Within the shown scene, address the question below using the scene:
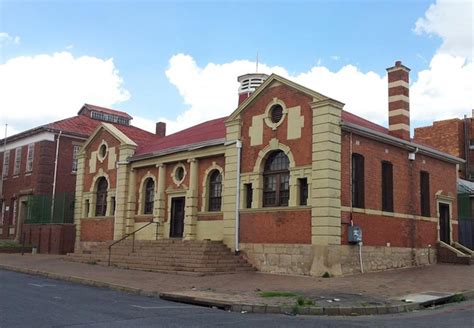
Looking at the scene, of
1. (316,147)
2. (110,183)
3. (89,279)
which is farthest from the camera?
(110,183)

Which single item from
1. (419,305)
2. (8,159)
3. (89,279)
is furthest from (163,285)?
(8,159)

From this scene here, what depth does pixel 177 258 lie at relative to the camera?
20641 mm

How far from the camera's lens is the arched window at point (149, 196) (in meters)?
26.8

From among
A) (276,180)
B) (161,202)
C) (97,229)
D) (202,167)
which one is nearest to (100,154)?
(97,229)

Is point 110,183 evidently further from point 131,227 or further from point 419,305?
→ point 419,305

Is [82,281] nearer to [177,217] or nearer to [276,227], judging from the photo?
[276,227]

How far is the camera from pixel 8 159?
136 feet

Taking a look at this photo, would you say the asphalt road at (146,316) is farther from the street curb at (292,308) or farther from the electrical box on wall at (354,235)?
the electrical box on wall at (354,235)

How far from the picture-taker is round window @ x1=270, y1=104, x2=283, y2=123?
20725 millimetres

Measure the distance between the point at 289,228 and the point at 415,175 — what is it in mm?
7190

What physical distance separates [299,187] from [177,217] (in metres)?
7.69

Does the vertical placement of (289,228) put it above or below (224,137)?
below

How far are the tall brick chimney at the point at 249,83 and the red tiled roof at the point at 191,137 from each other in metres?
1.83

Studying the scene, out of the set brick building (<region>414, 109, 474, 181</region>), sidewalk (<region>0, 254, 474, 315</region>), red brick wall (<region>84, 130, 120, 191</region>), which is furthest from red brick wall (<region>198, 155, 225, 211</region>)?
brick building (<region>414, 109, 474, 181</region>)
